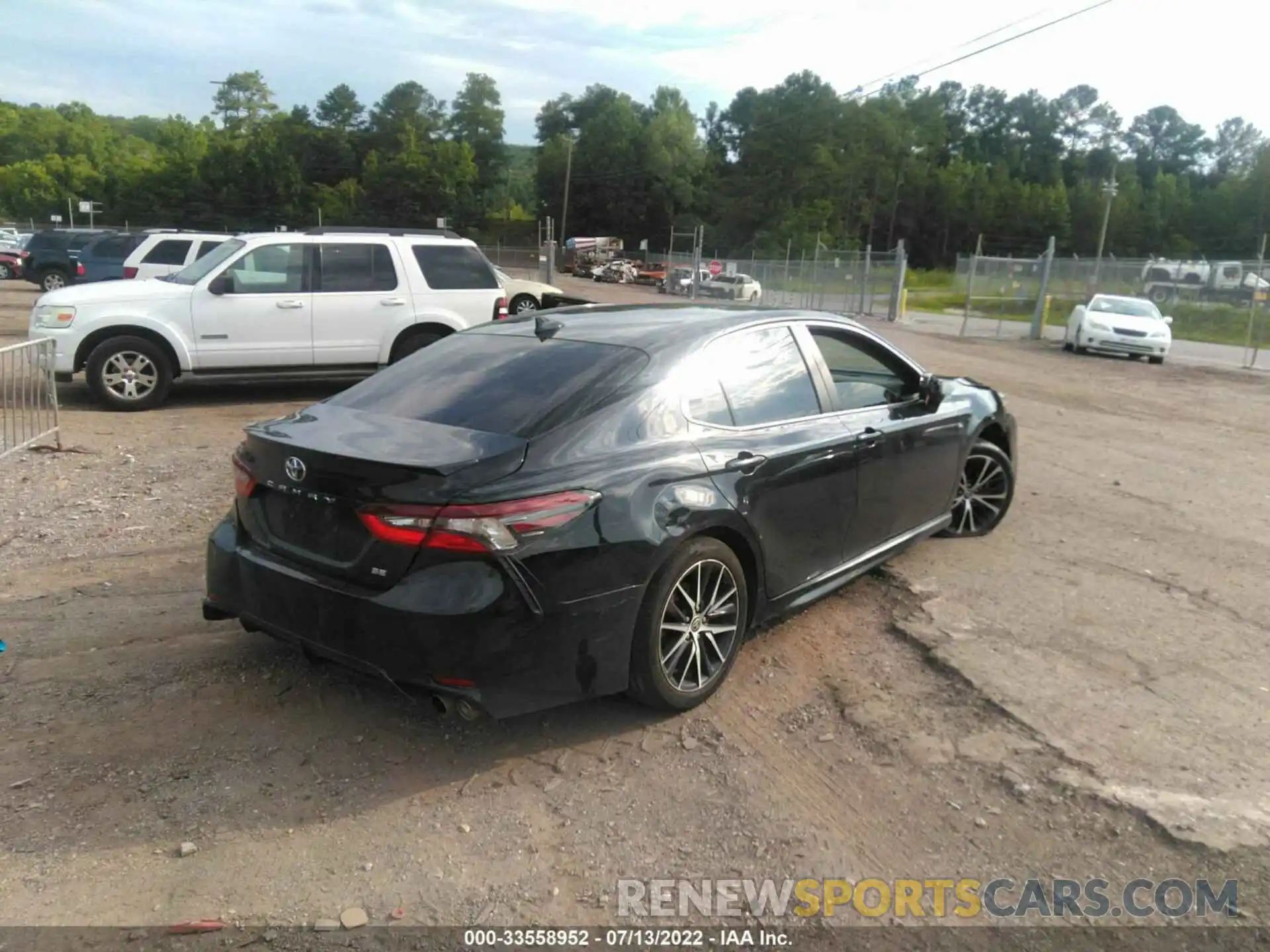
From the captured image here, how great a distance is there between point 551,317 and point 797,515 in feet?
5.26

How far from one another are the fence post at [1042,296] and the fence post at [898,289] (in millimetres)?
4445

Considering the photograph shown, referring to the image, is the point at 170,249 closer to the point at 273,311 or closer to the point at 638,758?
the point at 273,311

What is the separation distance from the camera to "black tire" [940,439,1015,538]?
6.46 metres

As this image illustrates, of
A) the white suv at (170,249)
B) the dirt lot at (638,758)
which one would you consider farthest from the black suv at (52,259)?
the dirt lot at (638,758)

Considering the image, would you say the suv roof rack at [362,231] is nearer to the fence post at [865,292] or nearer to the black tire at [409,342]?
the black tire at [409,342]

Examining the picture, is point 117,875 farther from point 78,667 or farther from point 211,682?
point 78,667

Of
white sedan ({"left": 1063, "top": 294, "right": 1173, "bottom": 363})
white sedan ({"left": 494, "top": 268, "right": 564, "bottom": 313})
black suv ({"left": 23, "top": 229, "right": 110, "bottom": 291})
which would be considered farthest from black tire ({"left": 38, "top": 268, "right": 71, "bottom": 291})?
white sedan ({"left": 1063, "top": 294, "right": 1173, "bottom": 363})

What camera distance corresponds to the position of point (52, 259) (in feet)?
85.3

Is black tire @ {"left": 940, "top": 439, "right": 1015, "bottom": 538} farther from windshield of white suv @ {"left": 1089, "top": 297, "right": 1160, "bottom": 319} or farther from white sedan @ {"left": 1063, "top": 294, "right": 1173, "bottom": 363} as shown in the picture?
windshield of white suv @ {"left": 1089, "top": 297, "right": 1160, "bottom": 319}

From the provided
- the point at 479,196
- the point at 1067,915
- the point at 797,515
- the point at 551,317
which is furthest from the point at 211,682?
the point at 479,196

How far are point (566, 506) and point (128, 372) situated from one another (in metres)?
8.83

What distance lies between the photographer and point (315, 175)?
10081 cm

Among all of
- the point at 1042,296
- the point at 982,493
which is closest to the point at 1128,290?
the point at 1042,296

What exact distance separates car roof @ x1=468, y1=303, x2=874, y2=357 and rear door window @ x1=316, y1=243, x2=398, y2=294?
6.65 m
